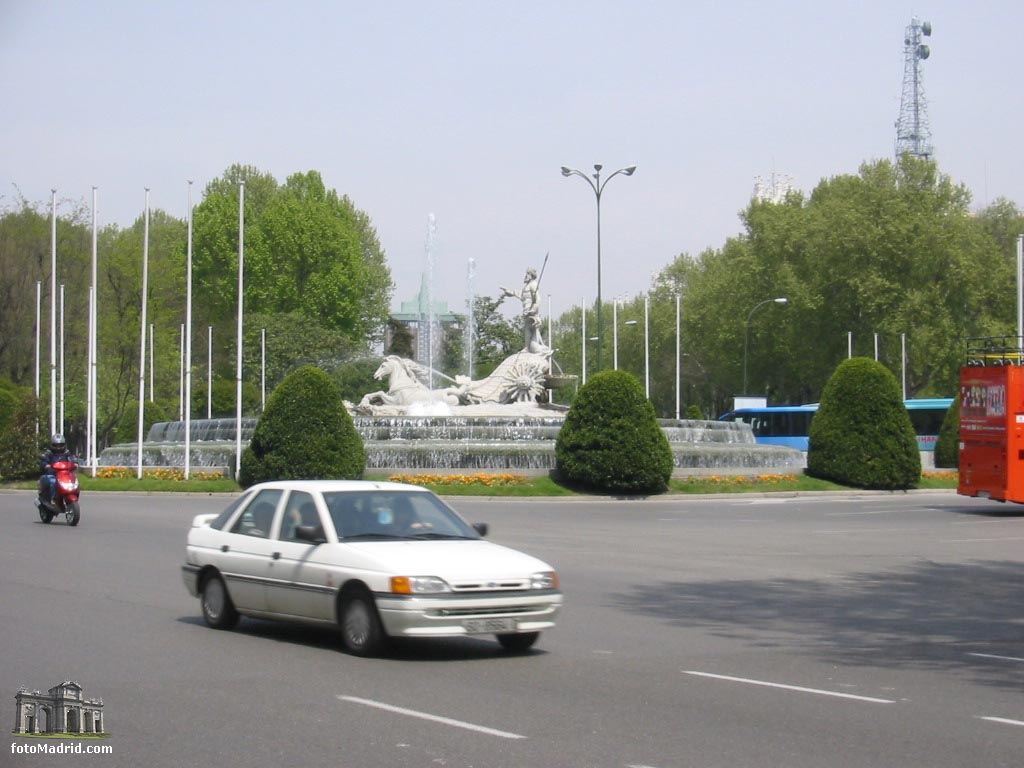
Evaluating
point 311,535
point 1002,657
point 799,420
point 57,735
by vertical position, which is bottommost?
point 1002,657

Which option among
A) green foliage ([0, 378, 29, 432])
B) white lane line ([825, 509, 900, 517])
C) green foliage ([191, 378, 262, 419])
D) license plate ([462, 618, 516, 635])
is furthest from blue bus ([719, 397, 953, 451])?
license plate ([462, 618, 516, 635])

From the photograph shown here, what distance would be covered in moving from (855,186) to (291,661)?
75008mm

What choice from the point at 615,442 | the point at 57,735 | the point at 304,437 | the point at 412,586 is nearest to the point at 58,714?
the point at 57,735

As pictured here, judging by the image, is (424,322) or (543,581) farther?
(424,322)

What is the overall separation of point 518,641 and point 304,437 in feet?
90.0

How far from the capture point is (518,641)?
11.1 m

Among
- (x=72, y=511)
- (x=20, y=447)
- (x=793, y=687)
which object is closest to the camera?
(x=793, y=687)

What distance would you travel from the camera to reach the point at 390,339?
95438 millimetres

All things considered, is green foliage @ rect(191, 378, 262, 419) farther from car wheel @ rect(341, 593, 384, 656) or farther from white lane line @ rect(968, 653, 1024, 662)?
white lane line @ rect(968, 653, 1024, 662)

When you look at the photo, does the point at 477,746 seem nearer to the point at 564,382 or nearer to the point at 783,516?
the point at 783,516

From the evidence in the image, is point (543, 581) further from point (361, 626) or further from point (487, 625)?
point (361, 626)

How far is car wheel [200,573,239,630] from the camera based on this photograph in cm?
1216

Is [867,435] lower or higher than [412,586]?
higher

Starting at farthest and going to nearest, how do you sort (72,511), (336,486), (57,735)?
(72,511) < (336,486) < (57,735)
